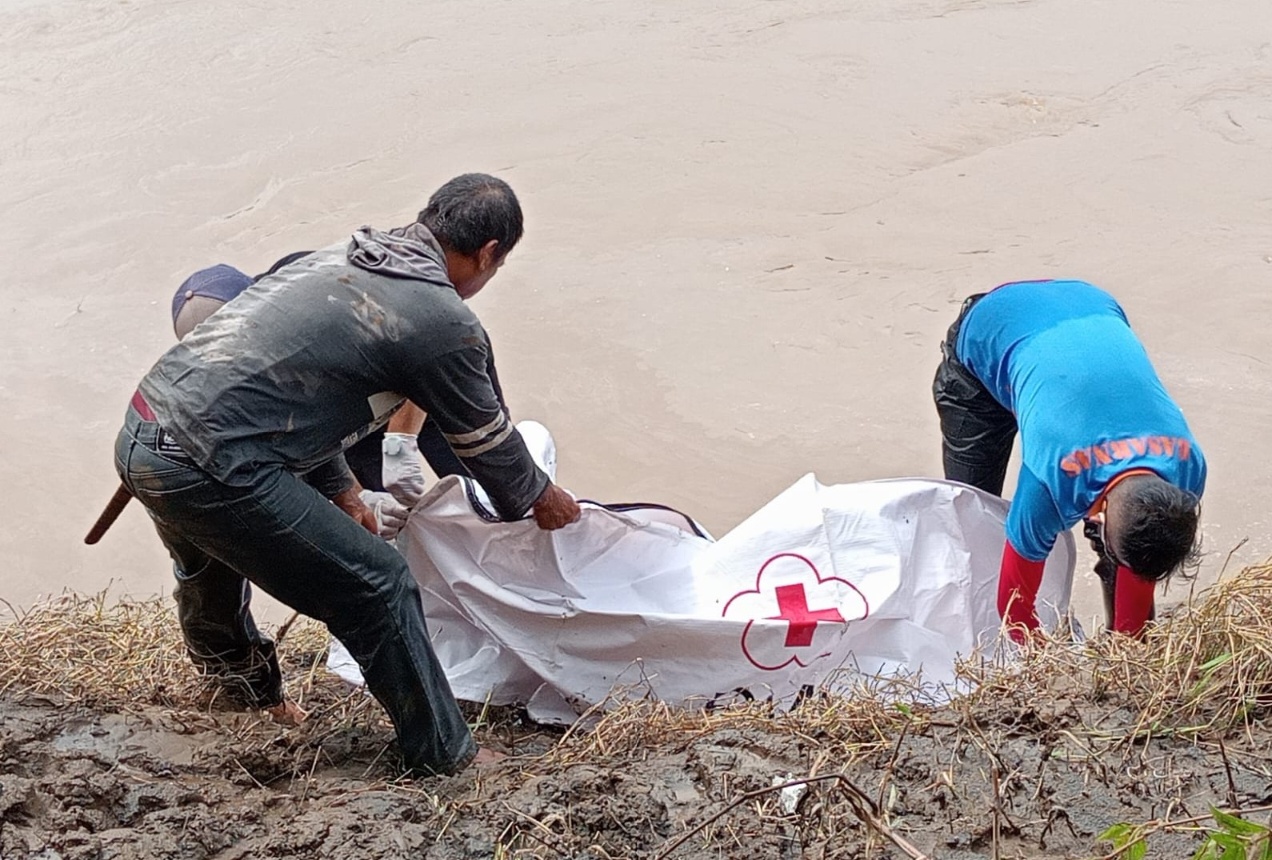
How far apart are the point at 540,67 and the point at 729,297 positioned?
2.70 metres

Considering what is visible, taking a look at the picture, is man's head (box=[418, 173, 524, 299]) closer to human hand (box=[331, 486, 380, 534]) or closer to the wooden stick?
human hand (box=[331, 486, 380, 534])

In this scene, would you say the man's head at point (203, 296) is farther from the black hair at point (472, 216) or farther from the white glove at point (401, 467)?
the black hair at point (472, 216)

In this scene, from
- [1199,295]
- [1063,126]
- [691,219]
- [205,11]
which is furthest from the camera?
[205,11]

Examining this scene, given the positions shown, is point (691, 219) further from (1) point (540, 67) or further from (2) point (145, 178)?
(2) point (145, 178)

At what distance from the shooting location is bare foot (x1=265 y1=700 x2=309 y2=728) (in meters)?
2.94

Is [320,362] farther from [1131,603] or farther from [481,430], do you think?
[1131,603]

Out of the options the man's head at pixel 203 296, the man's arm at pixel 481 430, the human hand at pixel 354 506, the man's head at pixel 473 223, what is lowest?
the human hand at pixel 354 506

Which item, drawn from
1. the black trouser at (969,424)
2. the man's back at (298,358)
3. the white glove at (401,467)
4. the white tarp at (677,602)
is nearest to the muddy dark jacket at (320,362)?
the man's back at (298,358)

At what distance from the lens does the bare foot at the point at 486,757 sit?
103 inches

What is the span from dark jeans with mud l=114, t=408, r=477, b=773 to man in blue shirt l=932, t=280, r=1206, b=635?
1316mm

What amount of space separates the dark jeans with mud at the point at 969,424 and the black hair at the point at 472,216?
4.18ft

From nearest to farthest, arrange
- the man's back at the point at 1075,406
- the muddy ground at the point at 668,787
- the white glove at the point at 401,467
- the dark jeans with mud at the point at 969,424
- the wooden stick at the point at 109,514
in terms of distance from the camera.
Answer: the muddy ground at the point at 668,787 → the man's back at the point at 1075,406 → the wooden stick at the point at 109,514 → the white glove at the point at 401,467 → the dark jeans with mud at the point at 969,424

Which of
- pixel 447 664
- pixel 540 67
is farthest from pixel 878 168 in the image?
pixel 447 664

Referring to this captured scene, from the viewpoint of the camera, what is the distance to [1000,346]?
2.96m
